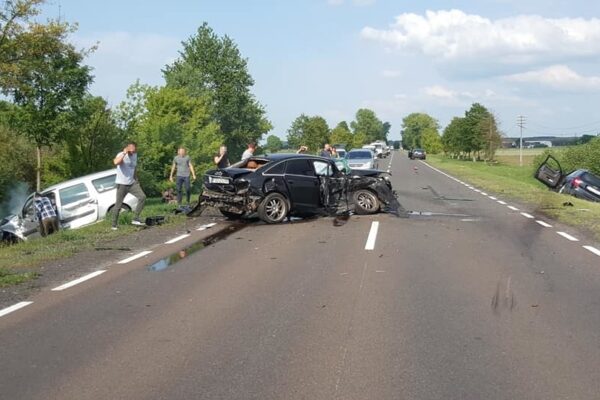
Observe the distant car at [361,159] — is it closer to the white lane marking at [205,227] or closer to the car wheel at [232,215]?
the car wheel at [232,215]

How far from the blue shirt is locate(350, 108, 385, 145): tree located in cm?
15702

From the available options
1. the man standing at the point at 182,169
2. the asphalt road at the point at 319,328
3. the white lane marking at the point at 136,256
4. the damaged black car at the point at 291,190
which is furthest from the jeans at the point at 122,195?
the man standing at the point at 182,169

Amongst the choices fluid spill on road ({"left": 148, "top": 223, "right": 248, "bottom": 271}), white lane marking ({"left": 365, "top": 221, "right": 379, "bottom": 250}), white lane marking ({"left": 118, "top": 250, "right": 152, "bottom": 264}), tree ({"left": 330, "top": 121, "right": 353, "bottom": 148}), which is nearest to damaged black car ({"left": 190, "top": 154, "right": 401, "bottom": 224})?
fluid spill on road ({"left": 148, "top": 223, "right": 248, "bottom": 271})

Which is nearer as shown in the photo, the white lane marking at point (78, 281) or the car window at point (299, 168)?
the white lane marking at point (78, 281)

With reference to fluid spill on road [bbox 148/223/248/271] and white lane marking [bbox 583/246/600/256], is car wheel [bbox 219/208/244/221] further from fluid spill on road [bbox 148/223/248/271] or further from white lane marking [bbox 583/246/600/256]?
white lane marking [bbox 583/246/600/256]

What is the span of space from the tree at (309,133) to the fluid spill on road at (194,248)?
77303 mm

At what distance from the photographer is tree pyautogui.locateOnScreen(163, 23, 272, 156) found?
195ft

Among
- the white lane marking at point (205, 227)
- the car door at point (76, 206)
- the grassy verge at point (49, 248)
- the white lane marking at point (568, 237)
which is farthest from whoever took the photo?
the car door at point (76, 206)

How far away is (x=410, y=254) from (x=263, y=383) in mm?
6255

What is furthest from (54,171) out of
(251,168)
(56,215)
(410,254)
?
(410,254)

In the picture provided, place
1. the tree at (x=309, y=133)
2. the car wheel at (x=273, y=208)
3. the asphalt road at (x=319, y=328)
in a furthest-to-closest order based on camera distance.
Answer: the tree at (x=309, y=133)
the car wheel at (x=273, y=208)
the asphalt road at (x=319, y=328)

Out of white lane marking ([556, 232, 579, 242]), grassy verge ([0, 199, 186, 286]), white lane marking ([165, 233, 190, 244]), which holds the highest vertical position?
grassy verge ([0, 199, 186, 286])

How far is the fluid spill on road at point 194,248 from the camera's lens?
31.6ft

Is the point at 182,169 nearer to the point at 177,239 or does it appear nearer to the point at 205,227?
the point at 205,227
